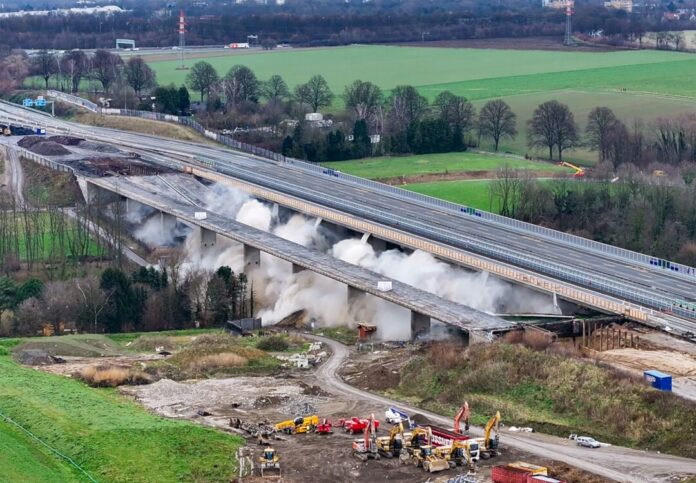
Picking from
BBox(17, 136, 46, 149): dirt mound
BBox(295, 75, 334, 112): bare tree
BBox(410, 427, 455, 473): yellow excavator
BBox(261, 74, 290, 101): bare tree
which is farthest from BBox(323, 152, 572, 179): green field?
BBox(410, 427, 455, 473): yellow excavator

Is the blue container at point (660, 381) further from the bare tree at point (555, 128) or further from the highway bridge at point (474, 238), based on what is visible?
the bare tree at point (555, 128)

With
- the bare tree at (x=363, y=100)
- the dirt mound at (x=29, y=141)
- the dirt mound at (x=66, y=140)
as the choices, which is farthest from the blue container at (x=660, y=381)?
the bare tree at (x=363, y=100)

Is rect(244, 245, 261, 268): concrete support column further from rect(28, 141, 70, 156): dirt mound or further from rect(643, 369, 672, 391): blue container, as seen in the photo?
rect(28, 141, 70, 156): dirt mound

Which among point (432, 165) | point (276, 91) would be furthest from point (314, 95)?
point (432, 165)

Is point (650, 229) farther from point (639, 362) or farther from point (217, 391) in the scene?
point (217, 391)

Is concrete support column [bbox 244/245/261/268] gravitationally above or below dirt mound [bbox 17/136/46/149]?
below

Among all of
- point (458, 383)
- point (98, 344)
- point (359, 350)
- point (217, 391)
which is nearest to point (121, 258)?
point (98, 344)
